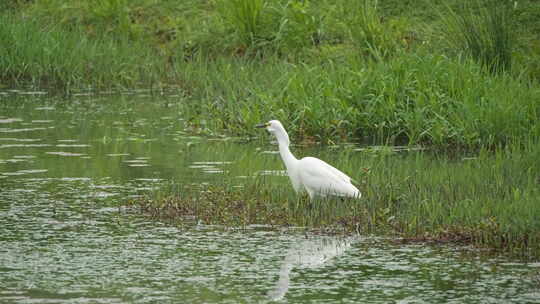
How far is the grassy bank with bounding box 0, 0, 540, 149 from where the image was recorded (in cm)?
1193

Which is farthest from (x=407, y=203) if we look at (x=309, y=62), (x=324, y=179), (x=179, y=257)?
(x=309, y=62)

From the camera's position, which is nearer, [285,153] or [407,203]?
[407,203]

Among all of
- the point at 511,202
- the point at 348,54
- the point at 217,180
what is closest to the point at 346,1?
→ the point at 348,54

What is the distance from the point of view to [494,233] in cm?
796

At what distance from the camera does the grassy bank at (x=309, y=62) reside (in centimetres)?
1193

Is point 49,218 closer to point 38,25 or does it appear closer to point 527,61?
point 527,61

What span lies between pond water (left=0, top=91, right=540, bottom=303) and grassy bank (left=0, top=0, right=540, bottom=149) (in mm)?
1578

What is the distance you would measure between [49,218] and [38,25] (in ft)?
28.5

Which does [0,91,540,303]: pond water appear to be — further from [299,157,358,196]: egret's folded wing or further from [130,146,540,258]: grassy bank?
[299,157,358,196]: egret's folded wing

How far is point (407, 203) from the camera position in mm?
8797

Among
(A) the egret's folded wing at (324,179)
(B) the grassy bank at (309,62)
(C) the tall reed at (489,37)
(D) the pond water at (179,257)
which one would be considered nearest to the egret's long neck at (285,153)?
(A) the egret's folded wing at (324,179)

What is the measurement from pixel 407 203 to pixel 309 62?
6571 millimetres

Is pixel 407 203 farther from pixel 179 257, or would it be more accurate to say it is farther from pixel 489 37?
pixel 489 37

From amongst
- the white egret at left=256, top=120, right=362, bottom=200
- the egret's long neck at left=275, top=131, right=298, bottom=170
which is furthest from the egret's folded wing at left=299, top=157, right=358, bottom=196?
the egret's long neck at left=275, top=131, right=298, bottom=170
